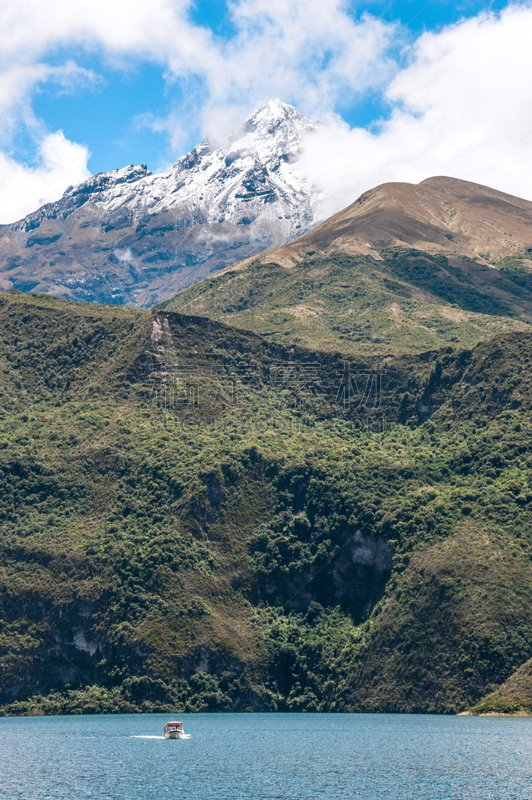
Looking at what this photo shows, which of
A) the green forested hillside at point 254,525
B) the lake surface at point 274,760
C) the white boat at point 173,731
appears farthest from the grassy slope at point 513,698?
the white boat at point 173,731

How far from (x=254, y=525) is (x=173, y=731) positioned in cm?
4748

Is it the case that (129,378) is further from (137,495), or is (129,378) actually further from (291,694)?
(291,694)

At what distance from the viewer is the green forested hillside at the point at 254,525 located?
4387 inches

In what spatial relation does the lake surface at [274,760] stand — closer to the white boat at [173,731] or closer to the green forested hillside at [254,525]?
the white boat at [173,731]

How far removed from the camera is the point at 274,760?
75.1m

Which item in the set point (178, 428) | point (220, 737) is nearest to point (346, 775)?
point (220, 737)

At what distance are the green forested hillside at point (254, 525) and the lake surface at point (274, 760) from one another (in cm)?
1046

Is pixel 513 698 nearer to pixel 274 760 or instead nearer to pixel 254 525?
pixel 274 760

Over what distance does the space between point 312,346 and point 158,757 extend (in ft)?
381

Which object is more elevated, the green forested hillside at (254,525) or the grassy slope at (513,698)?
the green forested hillside at (254,525)

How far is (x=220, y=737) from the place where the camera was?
295ft

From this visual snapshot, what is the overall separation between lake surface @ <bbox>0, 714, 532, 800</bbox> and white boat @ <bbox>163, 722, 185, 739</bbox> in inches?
44.5

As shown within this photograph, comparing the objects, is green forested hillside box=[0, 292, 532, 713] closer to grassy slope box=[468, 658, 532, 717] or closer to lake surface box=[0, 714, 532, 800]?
grassy slope box=[468, 658, 532, 717]

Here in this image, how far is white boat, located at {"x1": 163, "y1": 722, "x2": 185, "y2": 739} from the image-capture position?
89.2m
